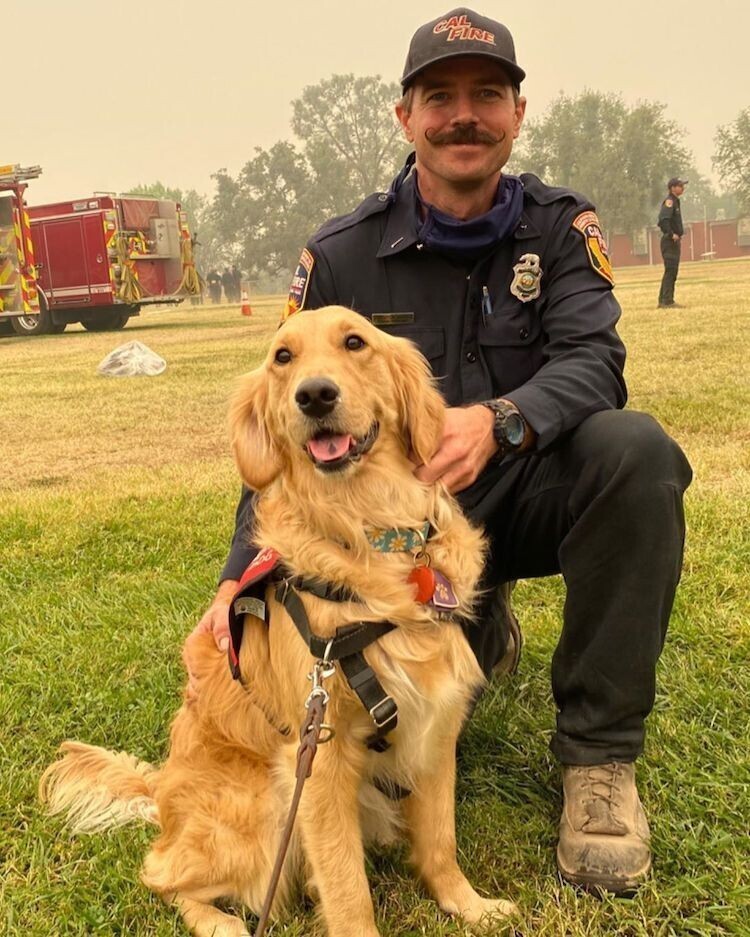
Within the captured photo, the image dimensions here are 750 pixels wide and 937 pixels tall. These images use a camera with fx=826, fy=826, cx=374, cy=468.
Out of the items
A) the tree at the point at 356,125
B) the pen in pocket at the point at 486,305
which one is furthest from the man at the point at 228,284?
the pen in pocket at the point at 486,305

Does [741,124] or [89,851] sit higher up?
[741,124]

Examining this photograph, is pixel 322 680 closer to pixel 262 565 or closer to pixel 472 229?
pixel 262 565

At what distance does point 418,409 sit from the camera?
Answer: 2.20 meters

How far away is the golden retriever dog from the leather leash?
60 mm

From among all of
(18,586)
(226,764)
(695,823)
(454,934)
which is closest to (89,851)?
(226,764)

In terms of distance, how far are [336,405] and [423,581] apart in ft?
1.58

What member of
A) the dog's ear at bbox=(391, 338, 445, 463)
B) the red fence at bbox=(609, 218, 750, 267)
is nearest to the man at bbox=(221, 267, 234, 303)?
the red fence at bbox=(609, 218, 750, 267)

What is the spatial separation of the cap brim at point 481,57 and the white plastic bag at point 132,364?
986 cm

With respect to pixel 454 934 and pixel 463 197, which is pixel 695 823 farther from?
pixel 463 197

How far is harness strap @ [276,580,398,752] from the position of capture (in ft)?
6.10

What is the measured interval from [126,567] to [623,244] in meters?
69.5

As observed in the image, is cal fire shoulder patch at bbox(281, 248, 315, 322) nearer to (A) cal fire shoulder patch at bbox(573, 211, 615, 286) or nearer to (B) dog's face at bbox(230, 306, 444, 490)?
(B) dog's face at bbox(230, 306, 444, 490)

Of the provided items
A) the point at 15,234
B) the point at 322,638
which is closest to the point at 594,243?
the point at 322,638

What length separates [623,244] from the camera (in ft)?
A: 222
